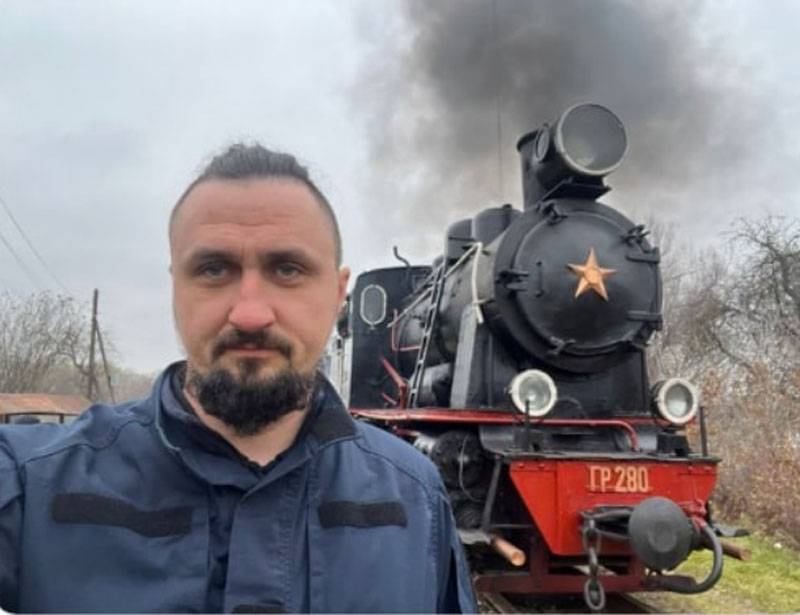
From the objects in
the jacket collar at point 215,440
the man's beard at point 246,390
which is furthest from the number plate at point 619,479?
the man's beard at point 246,390

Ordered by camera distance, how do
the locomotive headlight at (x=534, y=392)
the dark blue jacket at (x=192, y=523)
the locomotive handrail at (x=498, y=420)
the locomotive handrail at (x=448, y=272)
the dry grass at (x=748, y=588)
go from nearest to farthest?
the dark blue jacket at (x=192, y=523) → the locomotive headlight at (x=534, y=392) → the locomotive handrail at (x=498, y=420) → the dry grass at (x=748, y=588) → the locomotive handrail at (x=448, y=272)

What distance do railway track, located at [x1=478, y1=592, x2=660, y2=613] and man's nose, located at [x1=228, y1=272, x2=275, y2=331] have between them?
15.3 feet

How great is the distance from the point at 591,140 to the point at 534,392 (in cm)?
197

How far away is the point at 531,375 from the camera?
514cm

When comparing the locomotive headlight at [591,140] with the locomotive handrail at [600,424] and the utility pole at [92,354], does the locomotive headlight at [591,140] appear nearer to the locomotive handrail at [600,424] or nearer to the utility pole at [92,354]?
the locomotive handrail at [600,424]

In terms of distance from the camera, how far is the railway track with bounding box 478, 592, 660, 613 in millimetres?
5637

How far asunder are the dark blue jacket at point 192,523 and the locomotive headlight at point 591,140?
181 inches

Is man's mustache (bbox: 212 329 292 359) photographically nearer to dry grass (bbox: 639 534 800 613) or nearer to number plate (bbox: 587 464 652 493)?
number plate (bbox: 587 464 652 493)

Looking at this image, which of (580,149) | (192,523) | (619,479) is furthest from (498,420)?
(192,523)

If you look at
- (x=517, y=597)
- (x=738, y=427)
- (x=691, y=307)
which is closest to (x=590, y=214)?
(x=517, y=597)

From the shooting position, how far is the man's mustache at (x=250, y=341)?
138 cm

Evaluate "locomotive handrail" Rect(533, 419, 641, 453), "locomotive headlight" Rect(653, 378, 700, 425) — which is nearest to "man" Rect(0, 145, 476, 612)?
"locomotive handrail" Rect(533, 419, 641, 453)

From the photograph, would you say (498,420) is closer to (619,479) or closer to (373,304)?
(619,479)

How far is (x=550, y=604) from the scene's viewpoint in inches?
238
